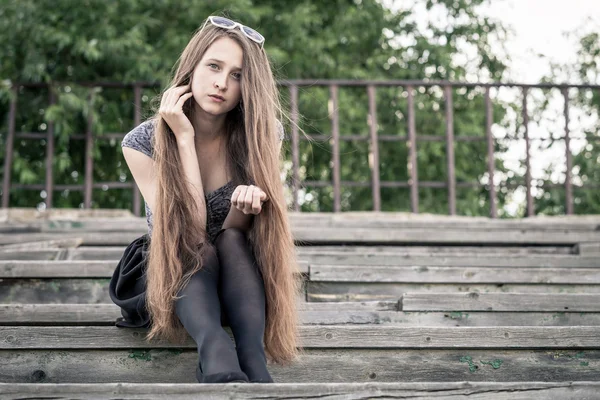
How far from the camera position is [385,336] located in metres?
2.35

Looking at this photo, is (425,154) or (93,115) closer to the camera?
(93,115)

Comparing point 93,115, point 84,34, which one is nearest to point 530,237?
point 93,115

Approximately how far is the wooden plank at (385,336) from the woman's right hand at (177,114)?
54 cm

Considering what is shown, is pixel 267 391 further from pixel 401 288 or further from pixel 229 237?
pixel 401 288

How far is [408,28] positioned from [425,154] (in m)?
1.57

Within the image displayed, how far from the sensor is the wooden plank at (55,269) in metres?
3.00

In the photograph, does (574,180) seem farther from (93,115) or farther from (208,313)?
(208,313)

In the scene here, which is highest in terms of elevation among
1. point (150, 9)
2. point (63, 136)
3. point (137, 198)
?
point (150, 9)

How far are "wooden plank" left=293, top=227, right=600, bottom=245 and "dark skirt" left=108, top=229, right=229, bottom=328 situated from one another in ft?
5.49

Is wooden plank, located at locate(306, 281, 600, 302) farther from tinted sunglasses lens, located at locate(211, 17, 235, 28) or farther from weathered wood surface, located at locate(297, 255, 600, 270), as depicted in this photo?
tinted sunglasses lens, located at locate(211, 17, 235, 28)

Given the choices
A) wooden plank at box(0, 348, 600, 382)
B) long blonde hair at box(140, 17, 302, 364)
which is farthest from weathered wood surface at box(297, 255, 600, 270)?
wooden plank at box(0, 348, 600, 382)

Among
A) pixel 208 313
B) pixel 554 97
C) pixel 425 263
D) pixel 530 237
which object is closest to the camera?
pixel 208 313

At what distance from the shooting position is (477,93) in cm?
883

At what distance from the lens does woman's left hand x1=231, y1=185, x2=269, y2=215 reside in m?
2.28
